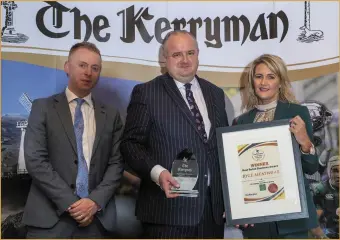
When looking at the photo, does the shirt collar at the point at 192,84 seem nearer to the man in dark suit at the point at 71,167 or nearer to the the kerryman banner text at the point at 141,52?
the man in dark suit at the point at 71,167

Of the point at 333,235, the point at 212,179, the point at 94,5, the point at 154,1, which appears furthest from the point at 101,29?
the point at 333,235

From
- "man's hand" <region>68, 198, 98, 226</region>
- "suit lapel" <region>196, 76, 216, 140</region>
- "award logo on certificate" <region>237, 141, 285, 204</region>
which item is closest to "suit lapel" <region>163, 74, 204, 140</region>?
"suit lapel" <region>196, 76, 216, 140</region>

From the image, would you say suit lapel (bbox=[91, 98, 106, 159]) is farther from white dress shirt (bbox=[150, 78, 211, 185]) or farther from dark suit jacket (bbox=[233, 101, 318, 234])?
dark suit jacket (bbox=[233, 101, 318, 234])

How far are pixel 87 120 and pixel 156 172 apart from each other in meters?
0.68

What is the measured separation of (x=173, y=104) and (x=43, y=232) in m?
1.05

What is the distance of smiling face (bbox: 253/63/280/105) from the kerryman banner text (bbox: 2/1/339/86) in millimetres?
591

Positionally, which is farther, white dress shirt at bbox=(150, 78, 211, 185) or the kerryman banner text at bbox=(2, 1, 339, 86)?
the kerryman banner text at bbox=(2, 1, 339, 86)

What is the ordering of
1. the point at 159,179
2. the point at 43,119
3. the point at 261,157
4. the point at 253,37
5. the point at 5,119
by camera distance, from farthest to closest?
the point at 253,37 < the point at 5,119 < the point at 43,119 < the point at 261,157 < the point at 159,179

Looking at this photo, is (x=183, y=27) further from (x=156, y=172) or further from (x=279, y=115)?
(x=156, y=172)

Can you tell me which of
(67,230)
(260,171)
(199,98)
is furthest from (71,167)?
(260,171)

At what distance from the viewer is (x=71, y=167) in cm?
252

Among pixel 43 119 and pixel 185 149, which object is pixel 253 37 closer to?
pixel 185 149

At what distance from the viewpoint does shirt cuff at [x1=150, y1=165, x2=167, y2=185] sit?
224cm

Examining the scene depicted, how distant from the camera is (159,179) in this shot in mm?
2225
